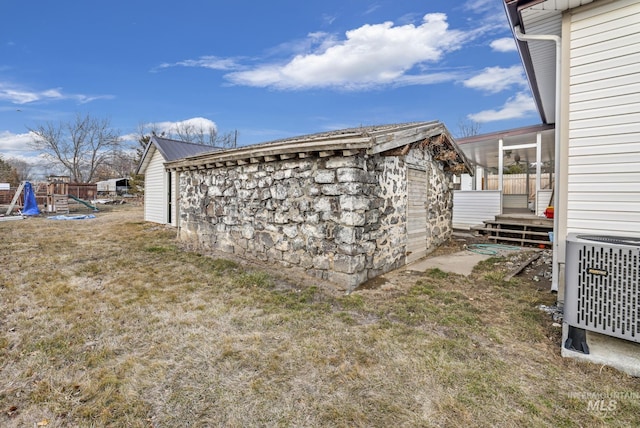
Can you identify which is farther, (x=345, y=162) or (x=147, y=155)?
(x=147, y=155)

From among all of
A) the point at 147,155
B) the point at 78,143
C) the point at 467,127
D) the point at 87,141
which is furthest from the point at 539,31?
the point at 78,143

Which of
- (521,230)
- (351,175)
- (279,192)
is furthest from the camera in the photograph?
(521,230)

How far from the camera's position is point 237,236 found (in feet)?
20.4

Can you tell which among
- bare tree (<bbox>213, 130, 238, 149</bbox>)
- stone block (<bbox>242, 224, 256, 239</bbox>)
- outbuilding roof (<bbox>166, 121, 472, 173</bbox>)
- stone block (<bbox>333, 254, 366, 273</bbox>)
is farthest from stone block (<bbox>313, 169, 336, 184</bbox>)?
bare tree (<bbox>213, 130, 238, 149</bbox>)

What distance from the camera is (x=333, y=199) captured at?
4.48m

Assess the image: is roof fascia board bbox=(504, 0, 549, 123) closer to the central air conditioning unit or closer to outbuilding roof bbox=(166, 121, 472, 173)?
outbuilding roof bbox=(166, 121, 472, 173)

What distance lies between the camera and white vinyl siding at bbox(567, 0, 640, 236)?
307cm

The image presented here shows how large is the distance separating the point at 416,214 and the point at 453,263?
1206 mm

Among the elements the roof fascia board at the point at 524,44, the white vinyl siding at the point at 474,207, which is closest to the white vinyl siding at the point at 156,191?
the white vinyl siding at the point at 474,207

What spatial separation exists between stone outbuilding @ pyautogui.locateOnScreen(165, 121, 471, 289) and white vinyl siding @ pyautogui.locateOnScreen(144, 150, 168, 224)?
6420 millimetres

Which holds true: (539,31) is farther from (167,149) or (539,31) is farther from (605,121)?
(167,149)

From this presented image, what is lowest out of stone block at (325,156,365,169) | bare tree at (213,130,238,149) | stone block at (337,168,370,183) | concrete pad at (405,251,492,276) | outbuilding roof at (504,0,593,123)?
concrete pad at (405,251,492,276)

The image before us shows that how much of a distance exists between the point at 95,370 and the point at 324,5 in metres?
10.1

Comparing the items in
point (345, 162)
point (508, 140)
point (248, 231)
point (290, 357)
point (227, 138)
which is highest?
point (227, 138)
